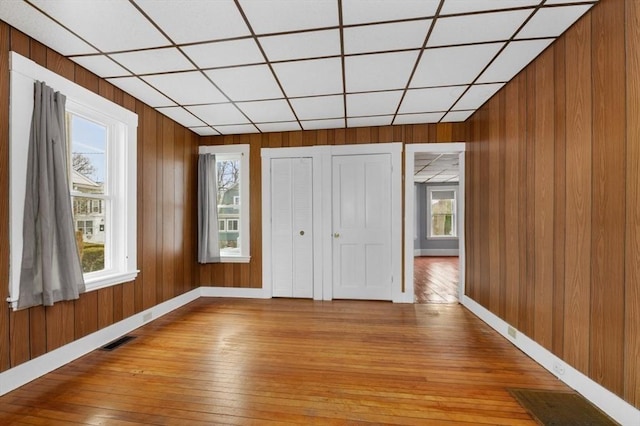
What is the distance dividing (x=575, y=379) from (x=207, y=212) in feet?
14.4

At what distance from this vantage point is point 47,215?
2193 mm

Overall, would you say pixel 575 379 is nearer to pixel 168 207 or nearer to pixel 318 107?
pixel 318 107

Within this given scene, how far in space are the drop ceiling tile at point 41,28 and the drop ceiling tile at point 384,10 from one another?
2.04 metres

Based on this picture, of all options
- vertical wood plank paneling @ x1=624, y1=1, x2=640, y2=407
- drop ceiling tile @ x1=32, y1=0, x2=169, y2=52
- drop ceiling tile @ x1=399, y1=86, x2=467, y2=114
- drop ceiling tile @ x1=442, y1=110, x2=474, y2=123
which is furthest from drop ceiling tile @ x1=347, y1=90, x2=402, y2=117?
drop ceiling tile @ x1=32, y1=0, x2=169, y2=52

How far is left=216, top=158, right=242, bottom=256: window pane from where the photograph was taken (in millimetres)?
4637

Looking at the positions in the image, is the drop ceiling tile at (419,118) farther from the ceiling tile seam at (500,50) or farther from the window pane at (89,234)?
the window pane at (89,234)

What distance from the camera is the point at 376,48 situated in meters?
2.32

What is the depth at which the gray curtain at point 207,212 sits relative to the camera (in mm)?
4379

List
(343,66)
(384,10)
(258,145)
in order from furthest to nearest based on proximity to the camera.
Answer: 1. (258,145)
2. (343,66)
3. (384,10)

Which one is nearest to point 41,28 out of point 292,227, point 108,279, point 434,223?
point 108,279

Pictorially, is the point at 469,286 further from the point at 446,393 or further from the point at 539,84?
the point at 539,84

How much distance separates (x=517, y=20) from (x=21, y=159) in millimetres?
3665

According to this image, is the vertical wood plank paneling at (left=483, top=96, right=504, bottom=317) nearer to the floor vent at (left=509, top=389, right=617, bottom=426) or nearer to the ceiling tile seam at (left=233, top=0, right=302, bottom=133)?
the floor vent at (left=509, top=389, right=617, bottom=426)

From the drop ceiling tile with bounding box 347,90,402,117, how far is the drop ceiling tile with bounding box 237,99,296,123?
2.56 feet
